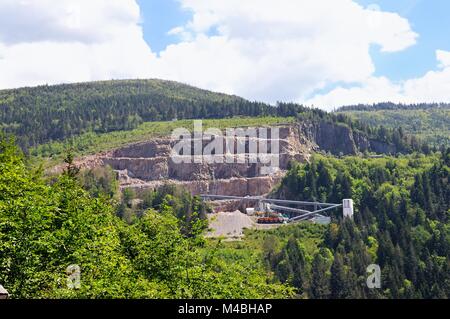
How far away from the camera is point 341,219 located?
13375 cm

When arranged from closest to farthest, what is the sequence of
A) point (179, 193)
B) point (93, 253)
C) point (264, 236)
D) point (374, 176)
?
1. point (93, 253)
2. point (264, 236)
3. point (179, 193)
4. point (374, 176)

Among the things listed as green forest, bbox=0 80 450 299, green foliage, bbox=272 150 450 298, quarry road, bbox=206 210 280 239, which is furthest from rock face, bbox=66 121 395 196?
quarry road, bbox=206 210 280 239

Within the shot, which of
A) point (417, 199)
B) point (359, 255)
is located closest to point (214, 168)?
point (417, 199)

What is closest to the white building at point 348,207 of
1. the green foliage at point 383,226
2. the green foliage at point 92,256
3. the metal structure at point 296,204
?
the metal structure at point 296,204

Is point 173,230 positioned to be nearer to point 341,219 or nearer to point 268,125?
point 341,219

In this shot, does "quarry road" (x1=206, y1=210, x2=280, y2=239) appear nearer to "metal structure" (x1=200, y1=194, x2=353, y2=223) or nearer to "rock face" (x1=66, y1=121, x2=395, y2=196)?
"metal structure" (x1=200, y1=194, x2=353, y2=223)

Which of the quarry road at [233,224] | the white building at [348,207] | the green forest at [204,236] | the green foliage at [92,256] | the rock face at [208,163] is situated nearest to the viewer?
the green foliage at [92,256]

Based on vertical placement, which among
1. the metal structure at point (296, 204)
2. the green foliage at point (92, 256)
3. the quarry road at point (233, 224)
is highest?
the green foliage at point (92, 256)

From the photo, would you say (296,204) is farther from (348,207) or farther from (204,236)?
(204,236)

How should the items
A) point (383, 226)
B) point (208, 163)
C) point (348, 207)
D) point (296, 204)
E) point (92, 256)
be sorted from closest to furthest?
point (92, 256), point (383, 226), point (348, 207), point (296, 204), point (208, 163)

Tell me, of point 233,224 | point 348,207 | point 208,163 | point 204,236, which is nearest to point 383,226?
point 348,207

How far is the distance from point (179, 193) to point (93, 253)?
13421 cm

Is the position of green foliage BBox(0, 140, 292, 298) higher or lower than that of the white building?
higher

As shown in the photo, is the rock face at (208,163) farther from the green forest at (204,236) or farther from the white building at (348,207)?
the white building at (348,207)
